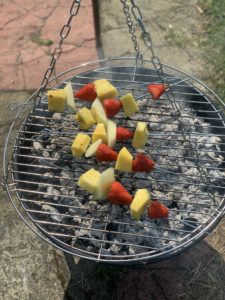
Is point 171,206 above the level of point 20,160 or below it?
below

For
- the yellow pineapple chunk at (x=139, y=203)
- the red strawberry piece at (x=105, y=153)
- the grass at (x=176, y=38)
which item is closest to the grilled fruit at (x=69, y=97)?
the red strawberry piece at (x=105, y=153)

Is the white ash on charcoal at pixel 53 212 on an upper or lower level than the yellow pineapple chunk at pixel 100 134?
lower

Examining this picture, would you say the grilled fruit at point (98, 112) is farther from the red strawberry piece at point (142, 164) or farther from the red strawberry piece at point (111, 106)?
the red strawberry piece at point (142, 164)

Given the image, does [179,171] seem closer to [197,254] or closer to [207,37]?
[197,254]

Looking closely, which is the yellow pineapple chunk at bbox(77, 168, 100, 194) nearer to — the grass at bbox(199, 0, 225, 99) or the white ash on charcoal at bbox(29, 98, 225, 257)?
the white ash on charcoal at bbox(29, 98, 225, 257)

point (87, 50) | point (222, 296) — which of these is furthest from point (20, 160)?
point (87, 50)

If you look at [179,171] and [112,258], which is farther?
[179,171]
